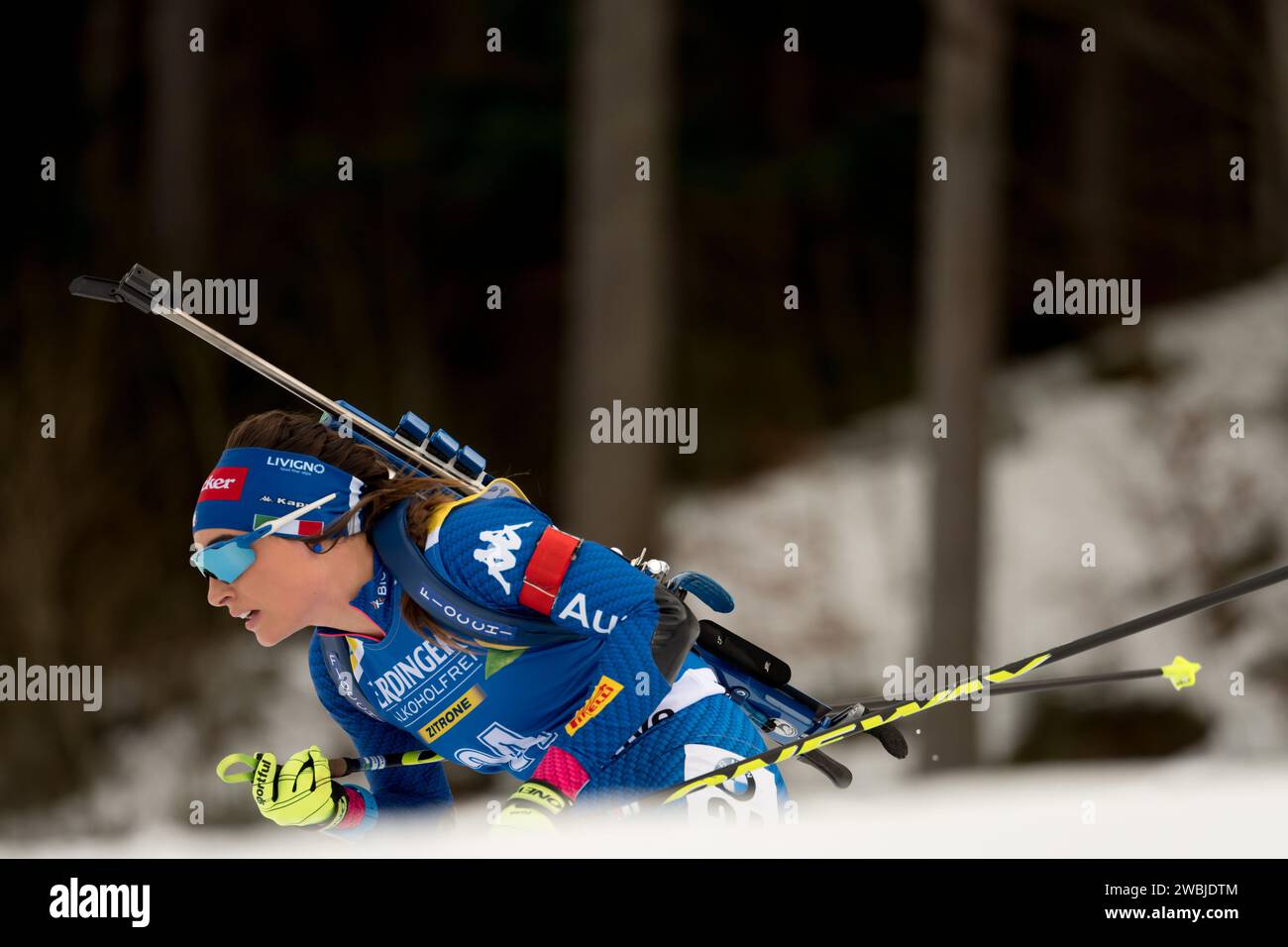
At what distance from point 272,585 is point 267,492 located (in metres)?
0.16

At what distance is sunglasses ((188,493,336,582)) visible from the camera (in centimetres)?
241

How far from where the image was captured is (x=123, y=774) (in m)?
7.61

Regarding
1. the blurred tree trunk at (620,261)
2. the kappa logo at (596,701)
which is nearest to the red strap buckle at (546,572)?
the kappa logo at (596,701)

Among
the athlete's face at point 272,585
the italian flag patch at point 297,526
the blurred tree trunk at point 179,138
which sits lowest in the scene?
the athlete's face at point 272,585

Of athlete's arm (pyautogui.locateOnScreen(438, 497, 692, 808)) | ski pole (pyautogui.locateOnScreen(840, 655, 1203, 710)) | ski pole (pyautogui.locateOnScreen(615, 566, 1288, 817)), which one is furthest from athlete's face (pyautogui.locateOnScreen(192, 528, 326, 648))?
ski pole (pyautogui.locateOnScreen(840, 655, 1203, 710))

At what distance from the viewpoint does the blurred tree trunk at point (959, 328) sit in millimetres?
6426

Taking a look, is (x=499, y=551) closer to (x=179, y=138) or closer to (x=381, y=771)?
(x=381, y=771)

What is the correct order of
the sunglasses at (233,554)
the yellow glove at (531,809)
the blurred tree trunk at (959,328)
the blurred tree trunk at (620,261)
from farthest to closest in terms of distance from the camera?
the blurred tree trunk at (620,261)
the blurred tree trunk at (959,328)
the sunglasses at (233,554)
the yellow glove at (531,809)

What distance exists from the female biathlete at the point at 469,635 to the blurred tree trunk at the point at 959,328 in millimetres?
4071

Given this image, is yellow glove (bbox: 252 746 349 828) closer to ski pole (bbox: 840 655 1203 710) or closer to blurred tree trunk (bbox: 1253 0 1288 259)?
ski pole (bbox: 840 655 1203 710)

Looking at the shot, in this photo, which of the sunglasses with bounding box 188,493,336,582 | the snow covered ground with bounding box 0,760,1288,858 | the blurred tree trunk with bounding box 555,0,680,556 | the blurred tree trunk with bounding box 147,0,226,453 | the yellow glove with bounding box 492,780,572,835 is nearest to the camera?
the snow covered ground with bounding box 0,760,1288,858

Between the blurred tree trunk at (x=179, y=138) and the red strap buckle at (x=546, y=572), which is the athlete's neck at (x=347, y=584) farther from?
the blurred tree trunk at (x=179, y=138)
